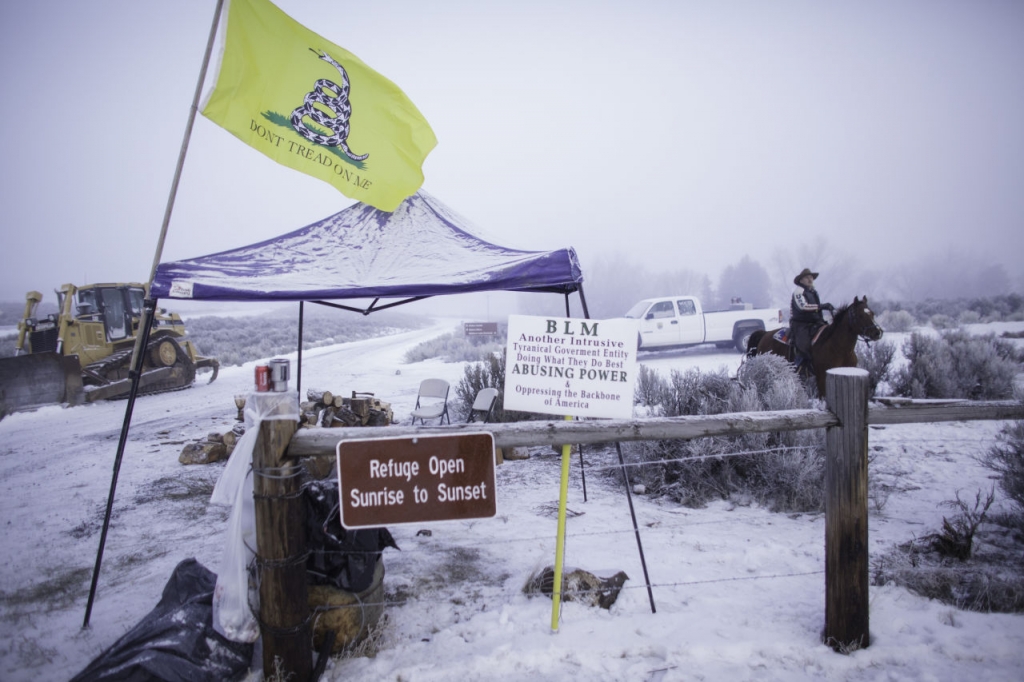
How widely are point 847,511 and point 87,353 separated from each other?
1397cm

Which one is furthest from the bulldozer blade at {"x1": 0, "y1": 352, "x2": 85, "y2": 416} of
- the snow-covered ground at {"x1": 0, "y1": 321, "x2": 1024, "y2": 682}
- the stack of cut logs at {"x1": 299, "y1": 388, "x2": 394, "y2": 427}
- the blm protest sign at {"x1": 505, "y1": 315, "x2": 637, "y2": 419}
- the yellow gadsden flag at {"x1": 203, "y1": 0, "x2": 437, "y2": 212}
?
the blm protest sign at {"x1": 505, "y1": 315, "x2": 637, "y2": 419}

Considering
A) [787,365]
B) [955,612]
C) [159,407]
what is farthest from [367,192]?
[159,407]

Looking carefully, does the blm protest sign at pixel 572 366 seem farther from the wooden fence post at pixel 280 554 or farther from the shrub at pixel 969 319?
the shrub at pixel 969 319

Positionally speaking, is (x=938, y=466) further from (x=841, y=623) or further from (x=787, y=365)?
(x=841, y=623)

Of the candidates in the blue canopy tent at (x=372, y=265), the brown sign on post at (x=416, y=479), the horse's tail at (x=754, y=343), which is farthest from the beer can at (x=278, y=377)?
the horse's tail at (x=754, y=343)

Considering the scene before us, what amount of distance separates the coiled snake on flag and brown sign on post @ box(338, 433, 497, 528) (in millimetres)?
2735

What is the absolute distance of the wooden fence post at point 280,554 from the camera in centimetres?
219

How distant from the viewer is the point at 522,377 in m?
2.76

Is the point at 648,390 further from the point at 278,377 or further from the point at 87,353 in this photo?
the point at 87,353

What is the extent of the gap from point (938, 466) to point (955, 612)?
316 cm

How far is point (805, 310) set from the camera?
7.38 m

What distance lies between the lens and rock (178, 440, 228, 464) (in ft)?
20.0

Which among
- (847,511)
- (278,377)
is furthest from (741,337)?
(278,377)

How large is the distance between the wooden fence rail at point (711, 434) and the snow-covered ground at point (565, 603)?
0.27 m
